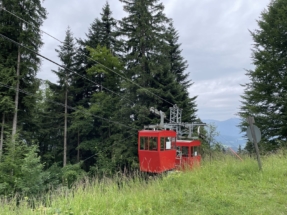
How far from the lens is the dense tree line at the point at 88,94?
16.4 metres

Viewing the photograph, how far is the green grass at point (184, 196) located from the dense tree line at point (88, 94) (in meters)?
5.80

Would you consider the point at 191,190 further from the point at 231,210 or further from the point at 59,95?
the point at 59,95

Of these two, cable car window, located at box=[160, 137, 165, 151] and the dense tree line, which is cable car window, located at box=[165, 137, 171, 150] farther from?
the dense tree line

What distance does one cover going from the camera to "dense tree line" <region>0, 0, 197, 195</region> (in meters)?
16.4

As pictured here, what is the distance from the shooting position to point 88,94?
30.8 metres

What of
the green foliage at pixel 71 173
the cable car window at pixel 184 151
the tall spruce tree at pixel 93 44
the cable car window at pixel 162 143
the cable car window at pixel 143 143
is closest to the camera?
the cable car window at pixel 162 143

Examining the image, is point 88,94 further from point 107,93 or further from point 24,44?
point 24,44

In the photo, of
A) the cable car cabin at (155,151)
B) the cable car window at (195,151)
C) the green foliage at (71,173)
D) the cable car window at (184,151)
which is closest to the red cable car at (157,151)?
the cable car cabin at (155,151)

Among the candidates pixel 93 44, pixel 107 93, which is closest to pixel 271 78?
pixel 107 93

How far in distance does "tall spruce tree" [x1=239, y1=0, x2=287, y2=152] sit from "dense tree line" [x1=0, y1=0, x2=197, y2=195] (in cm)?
773

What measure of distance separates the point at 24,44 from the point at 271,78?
17.9 metres

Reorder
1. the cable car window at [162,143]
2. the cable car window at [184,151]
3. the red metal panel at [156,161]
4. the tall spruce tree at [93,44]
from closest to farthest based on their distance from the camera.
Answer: the red metal panel at [156,161]
the cable car window at [162,143]
the cable car window at [184,151]
the tall spruce tree at [93,44]

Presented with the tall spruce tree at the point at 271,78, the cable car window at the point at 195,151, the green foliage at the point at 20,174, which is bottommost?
the green foliage at the point at 20,174

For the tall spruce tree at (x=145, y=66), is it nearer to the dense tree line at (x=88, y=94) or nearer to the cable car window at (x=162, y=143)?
the dense tree line at (x=88, y=94)
